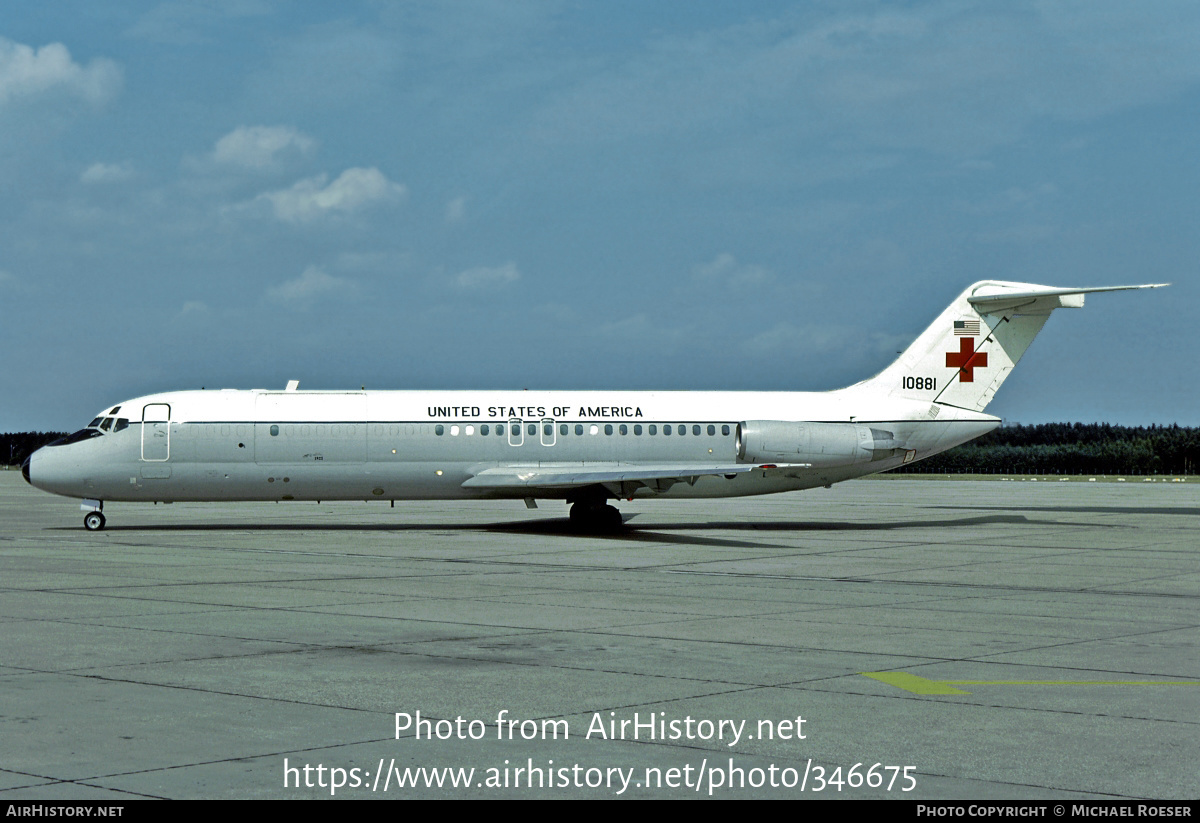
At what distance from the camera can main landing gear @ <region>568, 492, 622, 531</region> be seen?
105 ft

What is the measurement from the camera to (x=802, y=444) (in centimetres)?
3241

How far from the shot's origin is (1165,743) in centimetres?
862

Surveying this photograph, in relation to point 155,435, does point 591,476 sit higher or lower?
lower

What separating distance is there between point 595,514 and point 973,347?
11.3 m

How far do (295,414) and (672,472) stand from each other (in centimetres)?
948

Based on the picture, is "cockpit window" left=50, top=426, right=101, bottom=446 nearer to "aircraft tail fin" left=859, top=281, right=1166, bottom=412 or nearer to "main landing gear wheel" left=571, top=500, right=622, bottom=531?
"main landing gear wheel" left=571, top=500, right=622, bottom=531

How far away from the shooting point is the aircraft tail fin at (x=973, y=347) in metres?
34.2

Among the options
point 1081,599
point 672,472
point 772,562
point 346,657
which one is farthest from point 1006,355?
point 346,657

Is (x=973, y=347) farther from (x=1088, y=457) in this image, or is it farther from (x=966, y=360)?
(x=1088, y=457)

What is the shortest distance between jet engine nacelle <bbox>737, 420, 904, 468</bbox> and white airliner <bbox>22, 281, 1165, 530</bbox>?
36 mm

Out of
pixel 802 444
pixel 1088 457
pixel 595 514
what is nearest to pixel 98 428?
pixel 595 514

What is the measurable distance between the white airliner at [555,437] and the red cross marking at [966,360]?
0.04m

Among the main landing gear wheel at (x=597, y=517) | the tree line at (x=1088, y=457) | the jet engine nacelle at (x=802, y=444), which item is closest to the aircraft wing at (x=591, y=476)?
the main landing gear wheel at (x=597, y=517)
